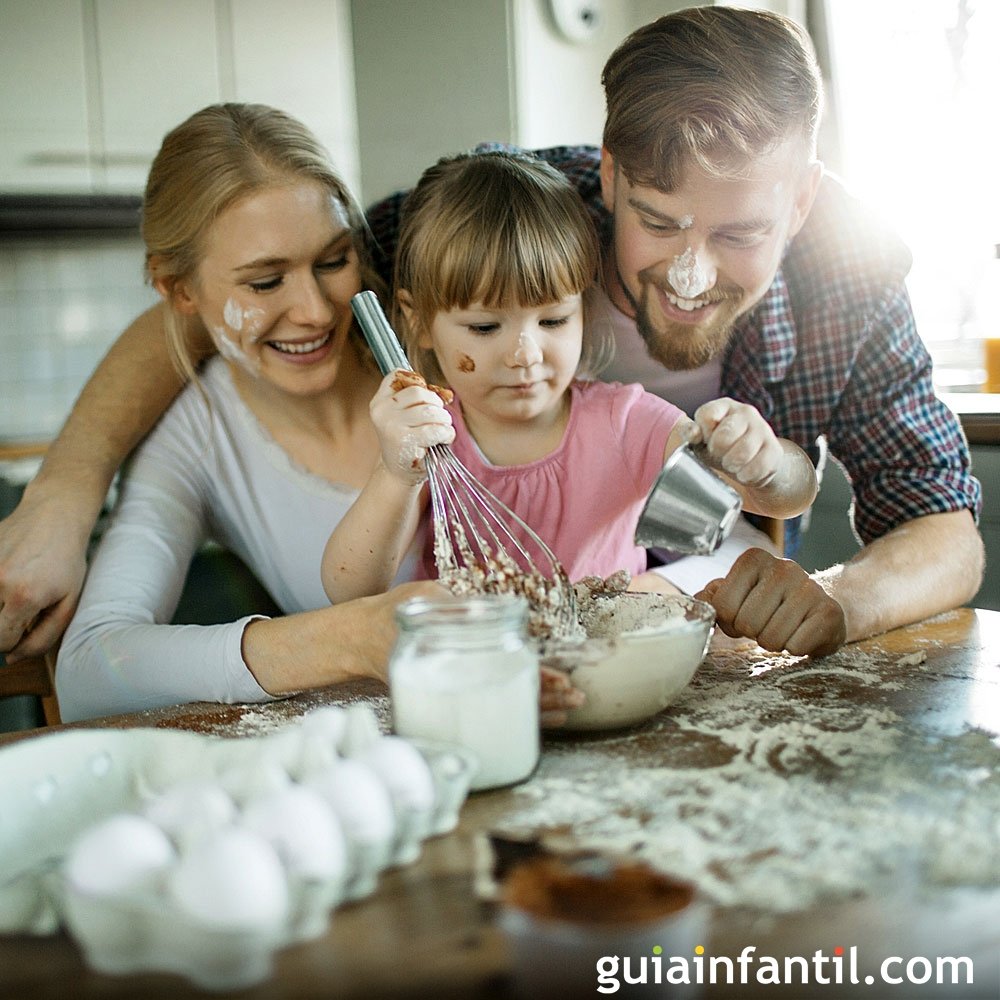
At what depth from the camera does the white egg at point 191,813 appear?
584mm

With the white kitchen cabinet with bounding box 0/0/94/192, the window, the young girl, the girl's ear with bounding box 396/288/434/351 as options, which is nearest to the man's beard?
the young girl

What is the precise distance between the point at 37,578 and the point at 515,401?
1.90ft

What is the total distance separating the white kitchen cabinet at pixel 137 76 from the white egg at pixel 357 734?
8.93 ft

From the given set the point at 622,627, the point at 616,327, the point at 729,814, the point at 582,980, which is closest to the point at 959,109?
the point at 616,327

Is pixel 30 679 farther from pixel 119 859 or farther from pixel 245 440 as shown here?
pixel 119 859

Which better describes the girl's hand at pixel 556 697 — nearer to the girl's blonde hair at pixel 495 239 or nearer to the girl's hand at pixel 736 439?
the girl's hand at pixel 736 439

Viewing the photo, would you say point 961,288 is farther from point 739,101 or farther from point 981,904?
point 981,904

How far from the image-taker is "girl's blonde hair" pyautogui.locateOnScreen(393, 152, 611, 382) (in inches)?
49.6

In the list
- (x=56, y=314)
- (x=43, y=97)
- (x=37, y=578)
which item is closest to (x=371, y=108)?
(x=43, y=97)

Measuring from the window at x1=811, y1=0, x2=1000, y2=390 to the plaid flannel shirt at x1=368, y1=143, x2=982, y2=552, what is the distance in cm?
134

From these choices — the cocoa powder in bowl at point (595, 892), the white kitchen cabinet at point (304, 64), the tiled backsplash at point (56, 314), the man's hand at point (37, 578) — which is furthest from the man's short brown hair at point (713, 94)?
the tiled backsplash at point (56, 314)

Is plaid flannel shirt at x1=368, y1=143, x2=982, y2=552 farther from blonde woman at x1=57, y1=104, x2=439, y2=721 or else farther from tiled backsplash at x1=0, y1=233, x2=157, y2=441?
tiled backsplash at x1=0, y1=233, x2=157, y2=441

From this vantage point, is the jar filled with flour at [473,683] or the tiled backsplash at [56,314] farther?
the tiled backsplash at [56,314]

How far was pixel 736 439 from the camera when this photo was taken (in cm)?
100
